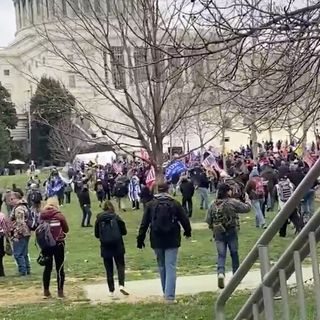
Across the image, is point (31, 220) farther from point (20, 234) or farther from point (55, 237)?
point (55, 237)

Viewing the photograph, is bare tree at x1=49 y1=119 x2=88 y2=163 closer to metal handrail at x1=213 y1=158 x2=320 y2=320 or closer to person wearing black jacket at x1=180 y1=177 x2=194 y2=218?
person wearing black jacket at x1=180 y1=177 x2=194 y2=218

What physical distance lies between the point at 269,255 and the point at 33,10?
46069 millimetres

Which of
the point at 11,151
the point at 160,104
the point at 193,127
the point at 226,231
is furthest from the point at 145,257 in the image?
the point at 11,151

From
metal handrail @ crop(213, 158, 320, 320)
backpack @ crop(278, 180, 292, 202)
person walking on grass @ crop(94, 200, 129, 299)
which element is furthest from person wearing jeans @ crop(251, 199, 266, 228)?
metal handrail @ crop(213, 158, 320, 320)

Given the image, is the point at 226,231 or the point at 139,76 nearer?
the point at 226,231

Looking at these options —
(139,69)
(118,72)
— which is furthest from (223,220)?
(118,72)

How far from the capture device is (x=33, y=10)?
48.5m

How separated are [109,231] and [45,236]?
935 millimetres

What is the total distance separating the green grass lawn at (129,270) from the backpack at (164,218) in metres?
0.96

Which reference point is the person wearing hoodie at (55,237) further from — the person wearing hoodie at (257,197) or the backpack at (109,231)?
the person wearing hoodie at (257,197)

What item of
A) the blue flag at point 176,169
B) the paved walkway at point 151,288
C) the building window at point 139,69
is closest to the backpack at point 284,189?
the building window at point 139,69

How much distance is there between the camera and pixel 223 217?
34.9 ft

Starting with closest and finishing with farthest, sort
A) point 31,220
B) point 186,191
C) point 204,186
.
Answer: point 31,220
point 186,191
point 204,186

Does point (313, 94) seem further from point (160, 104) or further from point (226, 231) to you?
point (160, 104)
